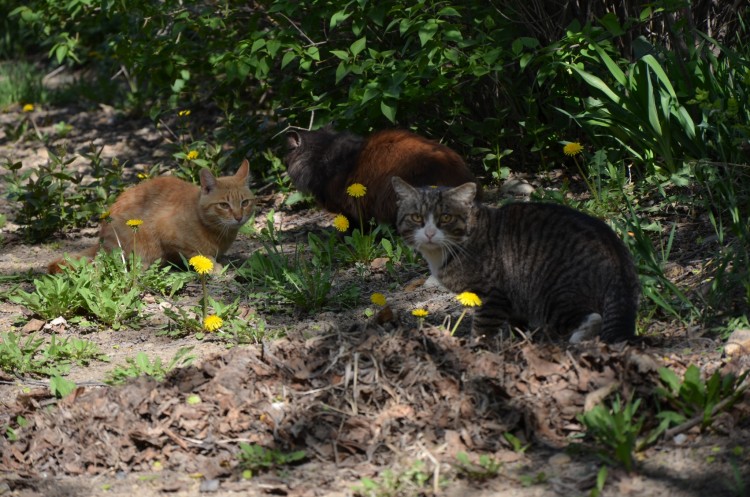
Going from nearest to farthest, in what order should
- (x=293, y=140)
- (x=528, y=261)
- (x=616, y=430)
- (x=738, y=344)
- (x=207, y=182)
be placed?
(x=616, y=430) < (x=738, y=344) < (x=528, y=261) < (x=207, y=182) < (x=293, y=140)

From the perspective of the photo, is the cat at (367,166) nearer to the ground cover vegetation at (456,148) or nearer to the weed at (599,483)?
the ground cover vegetation at (456,148)

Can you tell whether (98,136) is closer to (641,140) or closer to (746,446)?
(641,140)

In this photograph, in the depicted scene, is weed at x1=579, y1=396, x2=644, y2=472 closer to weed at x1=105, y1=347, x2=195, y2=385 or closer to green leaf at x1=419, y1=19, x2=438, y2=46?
weed at x1=105, y1=347, x2=195, y2=385

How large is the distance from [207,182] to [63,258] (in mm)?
1054

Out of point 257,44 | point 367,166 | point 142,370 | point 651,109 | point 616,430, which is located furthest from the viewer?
point 367,166

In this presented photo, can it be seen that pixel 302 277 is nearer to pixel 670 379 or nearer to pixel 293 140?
pixel 293 140

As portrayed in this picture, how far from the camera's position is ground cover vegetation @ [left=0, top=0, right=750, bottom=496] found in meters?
3.42

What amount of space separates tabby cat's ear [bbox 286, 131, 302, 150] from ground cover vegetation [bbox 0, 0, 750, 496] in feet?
0.56

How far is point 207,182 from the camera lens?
6.04 metres

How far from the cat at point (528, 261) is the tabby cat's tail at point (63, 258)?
90.4 inches

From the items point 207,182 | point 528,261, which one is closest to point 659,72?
point 528,261

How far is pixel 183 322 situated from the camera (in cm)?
478

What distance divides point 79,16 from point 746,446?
6544 millimetres

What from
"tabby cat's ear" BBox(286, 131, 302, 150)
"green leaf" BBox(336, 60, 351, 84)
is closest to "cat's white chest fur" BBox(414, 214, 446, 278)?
"green leaf" BBox(336, 60, 351, 84)
